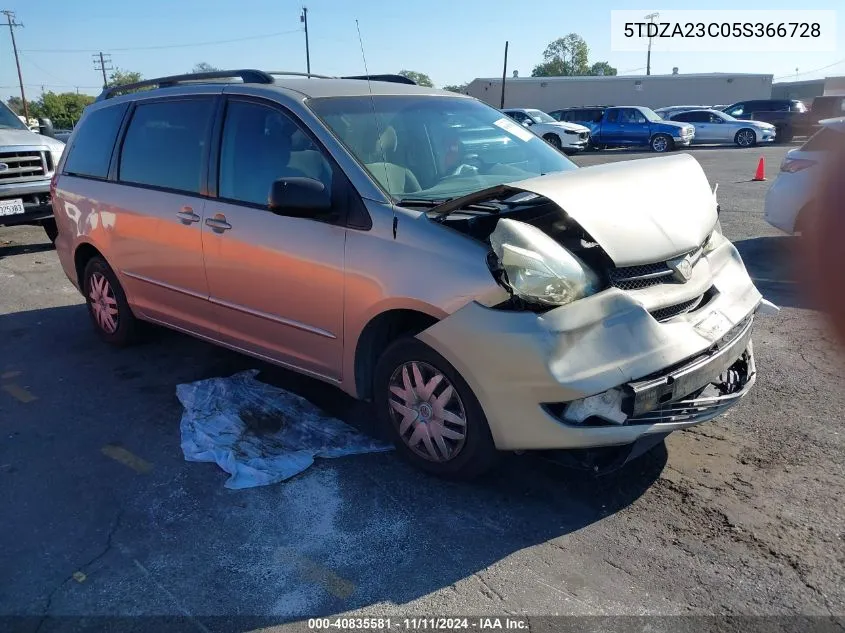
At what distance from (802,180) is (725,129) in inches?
868

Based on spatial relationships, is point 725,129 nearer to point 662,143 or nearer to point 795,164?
point 662,143

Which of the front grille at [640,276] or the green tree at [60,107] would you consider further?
the green tree at [60,107]

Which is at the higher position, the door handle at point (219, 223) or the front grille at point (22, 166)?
the front grille at point (22, 166)

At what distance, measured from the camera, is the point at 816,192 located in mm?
7641

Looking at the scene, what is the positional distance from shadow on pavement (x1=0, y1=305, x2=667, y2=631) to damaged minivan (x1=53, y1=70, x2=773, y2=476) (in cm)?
32

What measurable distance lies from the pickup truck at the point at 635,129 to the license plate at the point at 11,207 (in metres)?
23.0

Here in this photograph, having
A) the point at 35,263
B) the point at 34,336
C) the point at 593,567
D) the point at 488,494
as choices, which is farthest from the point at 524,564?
the point at 35,263

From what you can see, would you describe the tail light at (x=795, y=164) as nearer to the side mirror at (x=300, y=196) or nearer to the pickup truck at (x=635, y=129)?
the side mirror at (x=300, y=196)

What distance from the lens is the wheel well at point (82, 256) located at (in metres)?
5.57

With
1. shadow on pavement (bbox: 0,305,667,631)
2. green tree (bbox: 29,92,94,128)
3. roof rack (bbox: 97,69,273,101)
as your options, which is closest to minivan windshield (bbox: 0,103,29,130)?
roof rack (bbox: 97,69,273,101)

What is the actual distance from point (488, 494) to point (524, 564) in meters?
0.54

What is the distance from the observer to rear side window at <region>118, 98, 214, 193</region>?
447cm

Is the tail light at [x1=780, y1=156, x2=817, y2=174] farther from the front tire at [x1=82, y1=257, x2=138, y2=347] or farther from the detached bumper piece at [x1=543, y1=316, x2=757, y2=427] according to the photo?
the front tire at [x1=82, y1=257, x2=138, y2=347]

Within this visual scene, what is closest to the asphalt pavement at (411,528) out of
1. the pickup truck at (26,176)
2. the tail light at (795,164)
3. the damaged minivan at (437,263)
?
the damaged minivan at (437,263)
